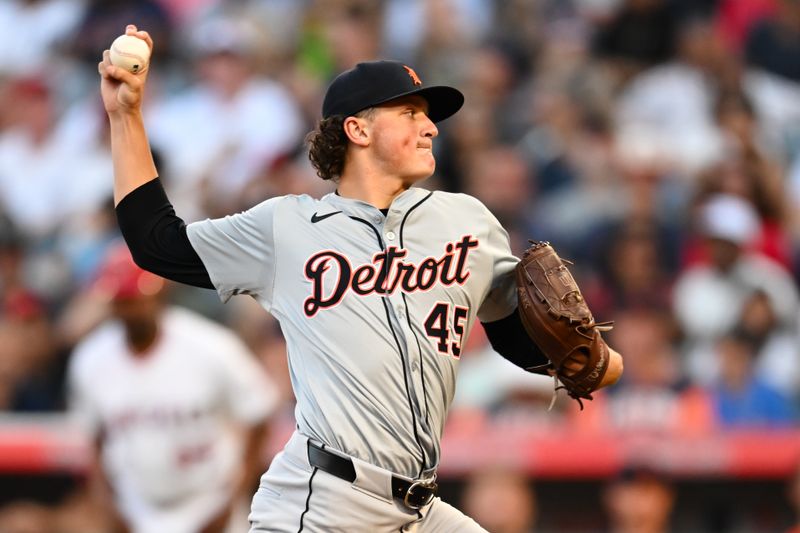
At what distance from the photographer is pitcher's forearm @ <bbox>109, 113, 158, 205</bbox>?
383 cm

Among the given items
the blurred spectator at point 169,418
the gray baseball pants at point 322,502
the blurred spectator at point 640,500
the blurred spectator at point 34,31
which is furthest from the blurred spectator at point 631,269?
the blurred spectator at point 34,31

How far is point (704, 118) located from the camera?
9438 millimetres

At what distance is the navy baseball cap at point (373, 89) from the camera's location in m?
3.85

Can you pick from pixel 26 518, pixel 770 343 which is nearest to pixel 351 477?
pixel 26 518

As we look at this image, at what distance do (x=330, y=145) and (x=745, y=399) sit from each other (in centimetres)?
413

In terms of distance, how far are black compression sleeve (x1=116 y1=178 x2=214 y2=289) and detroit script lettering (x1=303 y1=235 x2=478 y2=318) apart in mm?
342

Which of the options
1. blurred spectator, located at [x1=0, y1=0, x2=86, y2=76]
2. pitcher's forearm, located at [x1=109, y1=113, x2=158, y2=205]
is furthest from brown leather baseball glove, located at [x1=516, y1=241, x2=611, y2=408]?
blurred spectator, located at [x1=0, y1=0, x2=86, y2=76]

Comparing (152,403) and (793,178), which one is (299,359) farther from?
(793,178)

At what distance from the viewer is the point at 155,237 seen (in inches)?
150

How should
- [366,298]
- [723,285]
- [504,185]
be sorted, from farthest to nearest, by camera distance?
[504,185], [723,285], [366,298]

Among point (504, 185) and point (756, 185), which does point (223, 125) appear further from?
point (756, 185)

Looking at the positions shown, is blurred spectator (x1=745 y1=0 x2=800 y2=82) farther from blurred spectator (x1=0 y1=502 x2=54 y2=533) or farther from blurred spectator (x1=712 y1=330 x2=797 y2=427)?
blurred spectator (x1=0 y1=502 x2=54 y2=533)

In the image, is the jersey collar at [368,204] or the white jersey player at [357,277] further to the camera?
the jersey collar at [368,204]

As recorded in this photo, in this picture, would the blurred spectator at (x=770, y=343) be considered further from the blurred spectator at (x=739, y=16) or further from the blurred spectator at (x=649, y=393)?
the blurred spectator at (x=739, y=16)
